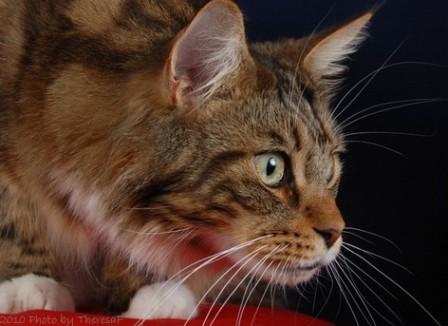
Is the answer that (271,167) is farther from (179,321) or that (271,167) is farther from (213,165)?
(179,321)

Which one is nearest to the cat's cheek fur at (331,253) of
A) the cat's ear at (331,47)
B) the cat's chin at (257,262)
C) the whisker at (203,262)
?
the cat's chin at (257,262)

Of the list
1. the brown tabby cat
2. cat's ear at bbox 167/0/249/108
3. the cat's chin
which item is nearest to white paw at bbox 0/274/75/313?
the brown tabby cat

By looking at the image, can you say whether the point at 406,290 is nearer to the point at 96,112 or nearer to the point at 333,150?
the point at 333,150

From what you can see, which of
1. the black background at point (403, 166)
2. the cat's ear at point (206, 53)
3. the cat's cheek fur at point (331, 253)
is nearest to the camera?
the cat's ear at point (206, 53)

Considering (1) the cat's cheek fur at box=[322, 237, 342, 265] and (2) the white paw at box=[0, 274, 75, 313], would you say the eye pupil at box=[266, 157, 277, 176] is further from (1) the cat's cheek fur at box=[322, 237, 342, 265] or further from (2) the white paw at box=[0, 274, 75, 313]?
(2) the white paw at box=[0, 274, 75, 313]

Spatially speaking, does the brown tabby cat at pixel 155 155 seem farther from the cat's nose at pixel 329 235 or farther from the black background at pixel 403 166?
the black background at pixel 403 166

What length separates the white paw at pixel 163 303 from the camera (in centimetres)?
122

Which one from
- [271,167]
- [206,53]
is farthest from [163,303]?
[206,53]

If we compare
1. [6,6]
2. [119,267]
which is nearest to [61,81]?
[6,6]

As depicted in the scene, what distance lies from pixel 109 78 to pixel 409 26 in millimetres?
723

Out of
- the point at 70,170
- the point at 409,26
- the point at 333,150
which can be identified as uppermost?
the point at 409,26

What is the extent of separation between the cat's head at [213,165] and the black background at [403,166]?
45 cm

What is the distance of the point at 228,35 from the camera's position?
1.11 meters

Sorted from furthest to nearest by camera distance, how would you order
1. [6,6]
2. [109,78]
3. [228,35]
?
[6,6], [109,78], [228,35]
